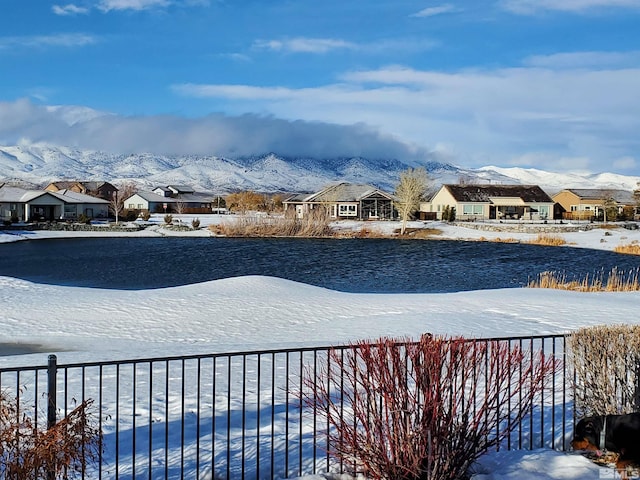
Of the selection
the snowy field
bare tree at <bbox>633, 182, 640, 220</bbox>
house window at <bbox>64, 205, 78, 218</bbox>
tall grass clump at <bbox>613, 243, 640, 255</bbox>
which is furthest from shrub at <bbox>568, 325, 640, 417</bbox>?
house window at <bbox>64, 205, 78, 218</bbox>

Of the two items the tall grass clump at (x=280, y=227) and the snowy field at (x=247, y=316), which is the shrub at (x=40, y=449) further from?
the tall grass clump at (x=280, y=227)

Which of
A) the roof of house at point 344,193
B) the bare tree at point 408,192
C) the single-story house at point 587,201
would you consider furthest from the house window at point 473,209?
the single-story house at point 587,201

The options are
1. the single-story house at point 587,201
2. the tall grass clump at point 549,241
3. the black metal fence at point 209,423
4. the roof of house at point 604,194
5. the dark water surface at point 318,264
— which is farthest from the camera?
the roof of house at point 604,194

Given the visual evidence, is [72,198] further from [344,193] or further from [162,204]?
[344,193]

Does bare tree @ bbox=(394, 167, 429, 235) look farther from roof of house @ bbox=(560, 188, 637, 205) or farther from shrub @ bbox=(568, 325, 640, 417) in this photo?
shrub @ bbox=(568, 325, 640, 417)

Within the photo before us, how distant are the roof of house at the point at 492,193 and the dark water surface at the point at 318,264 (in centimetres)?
3858

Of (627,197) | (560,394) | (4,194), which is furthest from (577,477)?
(627,197)

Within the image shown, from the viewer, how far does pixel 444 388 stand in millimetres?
5715

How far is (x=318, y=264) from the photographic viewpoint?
41.2 m

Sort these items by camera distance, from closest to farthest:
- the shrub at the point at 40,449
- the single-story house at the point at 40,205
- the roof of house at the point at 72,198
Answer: the shrub at the point at 40,449
the single-story house at the point at 40,205
the roof of house at the point at 72,198

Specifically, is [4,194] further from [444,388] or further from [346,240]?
[444,388]

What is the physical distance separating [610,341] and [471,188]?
97.6 metres

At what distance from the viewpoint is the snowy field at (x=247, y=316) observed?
1490cm

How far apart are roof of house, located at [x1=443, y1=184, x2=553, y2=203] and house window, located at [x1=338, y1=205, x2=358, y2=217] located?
14267mm
